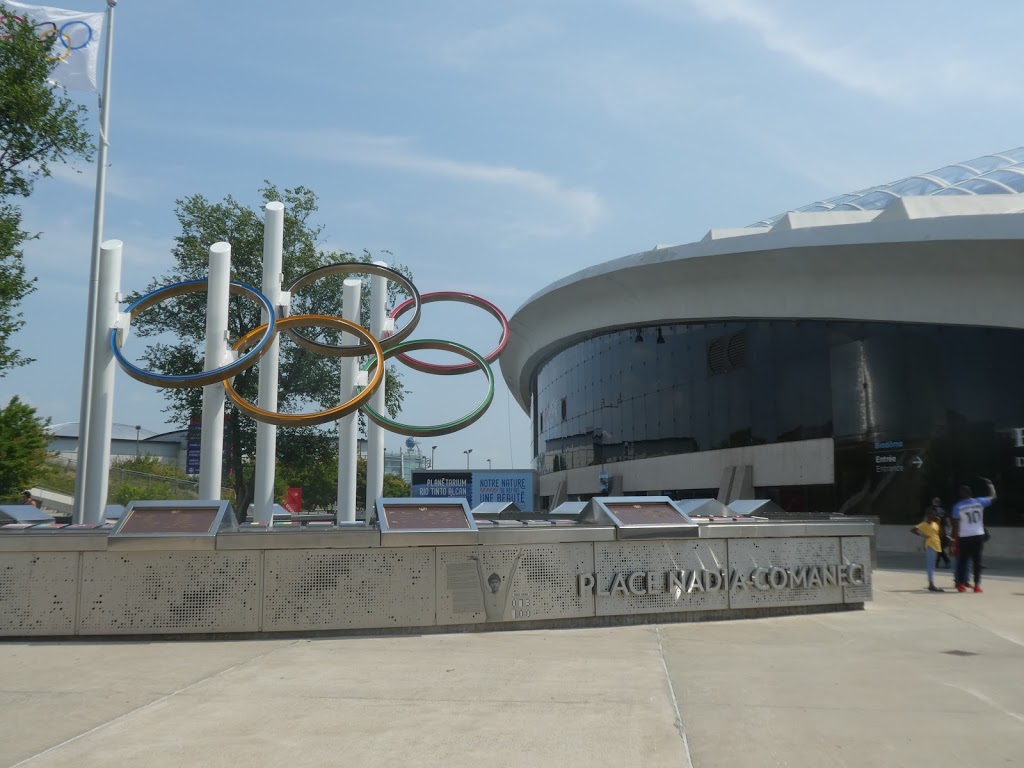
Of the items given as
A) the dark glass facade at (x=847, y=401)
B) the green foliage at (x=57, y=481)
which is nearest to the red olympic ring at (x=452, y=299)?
the dark glass facade at (x=847, y=401)

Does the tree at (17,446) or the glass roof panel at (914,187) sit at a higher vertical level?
the glass roof panel at (914,187)

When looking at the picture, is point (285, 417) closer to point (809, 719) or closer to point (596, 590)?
point (596, 590)

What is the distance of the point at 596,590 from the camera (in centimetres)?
1015

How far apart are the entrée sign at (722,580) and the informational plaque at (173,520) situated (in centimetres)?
414

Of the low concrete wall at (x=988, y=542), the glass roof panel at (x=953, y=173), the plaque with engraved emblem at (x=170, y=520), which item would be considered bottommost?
the low concrete wall at (x=988, y=542)

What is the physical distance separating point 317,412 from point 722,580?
11.1 m

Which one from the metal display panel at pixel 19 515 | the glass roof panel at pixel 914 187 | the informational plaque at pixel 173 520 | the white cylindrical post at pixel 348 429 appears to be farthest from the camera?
the glass roof panel at pixel 914 187

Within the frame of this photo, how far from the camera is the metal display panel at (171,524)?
920 cm

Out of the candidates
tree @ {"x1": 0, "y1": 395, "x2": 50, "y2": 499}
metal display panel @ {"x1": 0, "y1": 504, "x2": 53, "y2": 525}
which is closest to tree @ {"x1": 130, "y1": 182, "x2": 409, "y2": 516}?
tree @ {"x1": 0, "y1": 395, "x2": 50, "y2": 499}

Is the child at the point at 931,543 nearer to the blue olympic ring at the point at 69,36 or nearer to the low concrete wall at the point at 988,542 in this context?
the low concrete wall at the point at 988,542

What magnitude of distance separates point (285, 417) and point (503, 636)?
1011 cm

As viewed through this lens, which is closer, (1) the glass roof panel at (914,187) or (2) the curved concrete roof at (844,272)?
(2) the curved concrete roof at (844,272)

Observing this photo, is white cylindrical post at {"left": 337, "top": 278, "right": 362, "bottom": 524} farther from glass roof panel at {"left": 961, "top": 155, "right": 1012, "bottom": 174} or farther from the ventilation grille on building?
glass roof panel at {"left": 961, "top": 155, "right": 1012, "bottom": 174}

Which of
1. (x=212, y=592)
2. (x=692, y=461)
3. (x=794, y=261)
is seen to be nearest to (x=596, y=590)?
(x=212, y=592)
